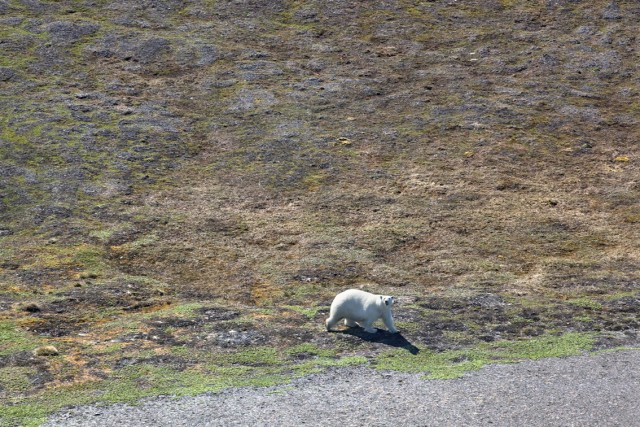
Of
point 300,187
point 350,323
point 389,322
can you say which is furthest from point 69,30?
point 389,322

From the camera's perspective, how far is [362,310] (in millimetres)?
12883

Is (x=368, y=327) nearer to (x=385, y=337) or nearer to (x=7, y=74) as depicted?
(x=385, y=337)

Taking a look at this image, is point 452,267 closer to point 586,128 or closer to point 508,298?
point 508,298

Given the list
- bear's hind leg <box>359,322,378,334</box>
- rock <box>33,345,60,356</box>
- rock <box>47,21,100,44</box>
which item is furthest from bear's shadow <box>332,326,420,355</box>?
rock <box>47,21,100,44</box>

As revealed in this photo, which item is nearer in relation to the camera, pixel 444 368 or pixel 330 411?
pixel 330 411

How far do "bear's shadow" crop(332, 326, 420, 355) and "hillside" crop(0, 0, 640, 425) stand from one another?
83mm

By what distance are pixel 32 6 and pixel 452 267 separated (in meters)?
22.6

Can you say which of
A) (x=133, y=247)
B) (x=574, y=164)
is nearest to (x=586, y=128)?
(x=574, y=164)

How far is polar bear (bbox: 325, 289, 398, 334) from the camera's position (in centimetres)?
1281

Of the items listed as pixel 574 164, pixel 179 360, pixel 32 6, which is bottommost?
pixel 574 164

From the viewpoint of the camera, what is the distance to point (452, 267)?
17.1 metres

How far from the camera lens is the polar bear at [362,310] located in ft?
42.0

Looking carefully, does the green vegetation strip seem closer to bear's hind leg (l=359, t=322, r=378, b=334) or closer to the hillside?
the hillside

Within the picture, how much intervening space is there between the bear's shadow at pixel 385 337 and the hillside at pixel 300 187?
0.08m
